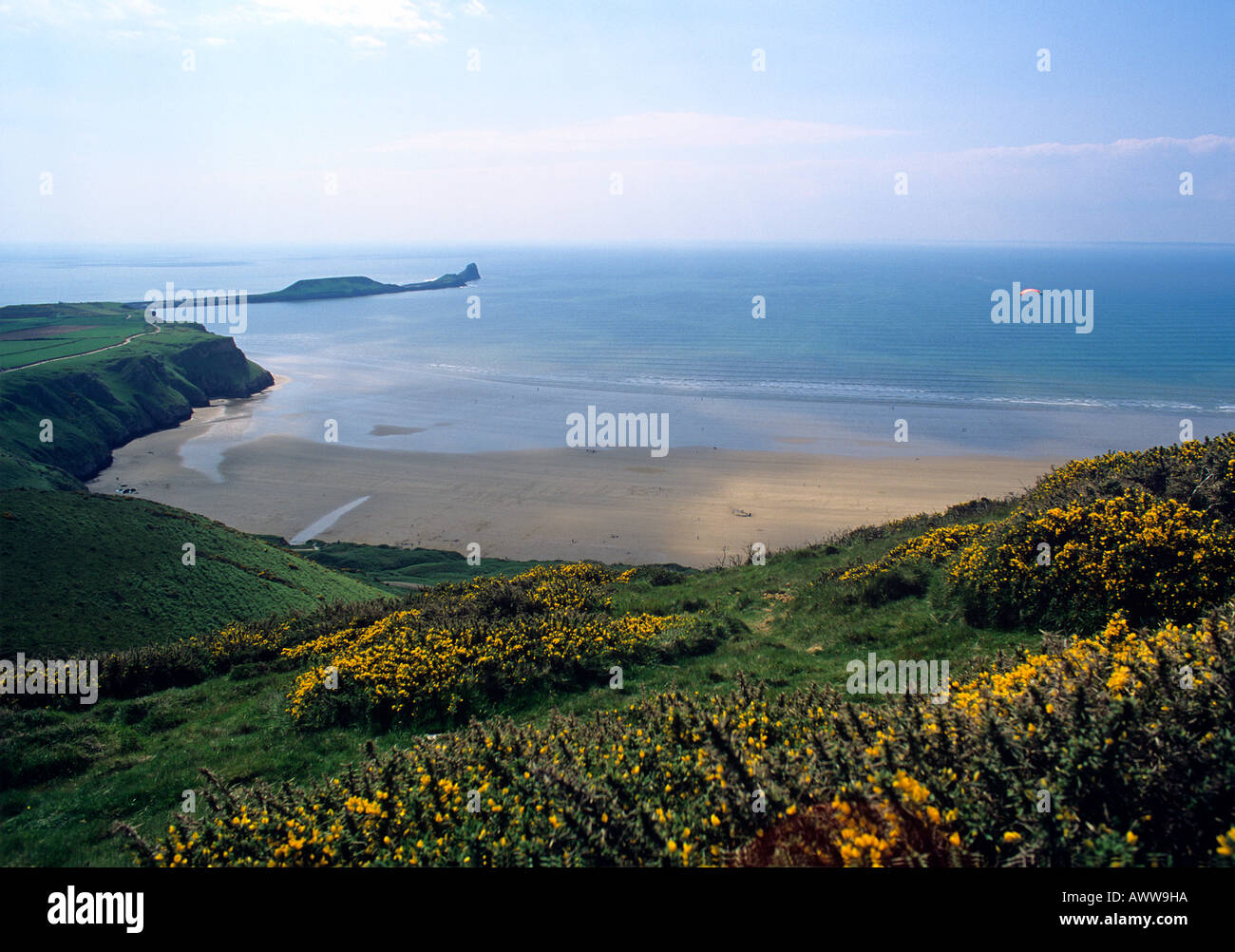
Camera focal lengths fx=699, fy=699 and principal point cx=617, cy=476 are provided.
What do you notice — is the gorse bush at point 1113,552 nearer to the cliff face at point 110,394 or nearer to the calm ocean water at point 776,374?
the calm ocean water at point 776,374

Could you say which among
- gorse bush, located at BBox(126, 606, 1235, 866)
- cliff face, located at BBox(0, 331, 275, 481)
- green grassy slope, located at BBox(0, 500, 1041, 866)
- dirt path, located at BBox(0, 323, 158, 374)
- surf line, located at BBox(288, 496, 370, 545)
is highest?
dirt path, located at BBox(0, 323, 158, 374)

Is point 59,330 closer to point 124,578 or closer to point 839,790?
point 124,578

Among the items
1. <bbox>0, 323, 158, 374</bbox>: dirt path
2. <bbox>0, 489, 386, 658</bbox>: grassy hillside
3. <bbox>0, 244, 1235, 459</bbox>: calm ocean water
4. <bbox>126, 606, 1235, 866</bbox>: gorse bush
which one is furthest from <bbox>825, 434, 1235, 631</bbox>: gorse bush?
<bbox>0, 323, 158, 374</bbox>: dirt path

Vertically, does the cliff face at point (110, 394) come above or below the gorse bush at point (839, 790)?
above

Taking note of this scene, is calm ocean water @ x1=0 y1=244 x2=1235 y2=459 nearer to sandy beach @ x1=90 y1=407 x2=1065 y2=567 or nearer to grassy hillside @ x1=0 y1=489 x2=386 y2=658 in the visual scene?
sandy beach @ x1=90 y1=407 x2=1065 y2=567

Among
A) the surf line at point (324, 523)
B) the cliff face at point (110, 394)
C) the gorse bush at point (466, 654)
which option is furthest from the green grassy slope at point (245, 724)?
the cliff face at point (110, 394)

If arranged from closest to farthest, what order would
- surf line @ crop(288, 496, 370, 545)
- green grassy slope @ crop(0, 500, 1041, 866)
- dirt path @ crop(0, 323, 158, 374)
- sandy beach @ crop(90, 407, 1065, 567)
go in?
green grassy slope @ crop(0, 500, 1041, 866) < sandy beach @ crop(90, 407, 1065, 567) < surf line @ crop(288, 496, 370, 545) < dirt path @ crop(0, 323, 158, 374)
